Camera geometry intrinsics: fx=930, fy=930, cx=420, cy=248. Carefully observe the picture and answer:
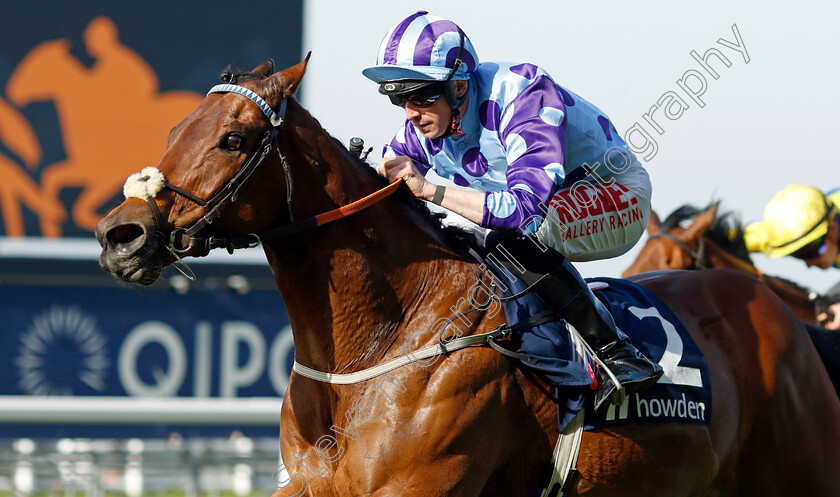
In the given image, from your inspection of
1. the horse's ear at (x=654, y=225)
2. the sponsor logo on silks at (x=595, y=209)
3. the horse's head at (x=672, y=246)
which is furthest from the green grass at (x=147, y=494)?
the sponsor logo on silks at (x=595, y=209)

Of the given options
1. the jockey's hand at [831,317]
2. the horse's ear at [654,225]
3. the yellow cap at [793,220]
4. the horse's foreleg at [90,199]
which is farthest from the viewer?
the horse's foreleg at [90,199]

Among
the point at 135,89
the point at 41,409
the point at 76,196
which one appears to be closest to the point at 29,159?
the point at 76,196

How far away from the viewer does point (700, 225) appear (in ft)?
21.9

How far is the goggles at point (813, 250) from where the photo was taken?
6312 mm

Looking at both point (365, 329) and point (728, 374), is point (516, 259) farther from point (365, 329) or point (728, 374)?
point (728, 374)

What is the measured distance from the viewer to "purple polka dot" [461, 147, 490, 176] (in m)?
3.02

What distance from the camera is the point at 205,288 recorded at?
7.88 metres

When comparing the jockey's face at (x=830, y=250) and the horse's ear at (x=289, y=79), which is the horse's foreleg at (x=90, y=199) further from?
the horse's ear at (x=289, y=79)

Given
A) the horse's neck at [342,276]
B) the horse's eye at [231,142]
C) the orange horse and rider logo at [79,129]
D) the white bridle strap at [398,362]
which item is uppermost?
the orange horse and rider logo at [79,129]

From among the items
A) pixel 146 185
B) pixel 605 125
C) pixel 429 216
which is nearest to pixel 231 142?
pixel 146 185

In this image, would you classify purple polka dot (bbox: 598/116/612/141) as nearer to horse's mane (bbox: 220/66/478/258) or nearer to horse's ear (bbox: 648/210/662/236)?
horse's mane (bbox: 220/66/478/258)

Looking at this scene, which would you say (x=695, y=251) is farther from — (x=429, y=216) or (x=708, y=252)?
(x=429, y=216)

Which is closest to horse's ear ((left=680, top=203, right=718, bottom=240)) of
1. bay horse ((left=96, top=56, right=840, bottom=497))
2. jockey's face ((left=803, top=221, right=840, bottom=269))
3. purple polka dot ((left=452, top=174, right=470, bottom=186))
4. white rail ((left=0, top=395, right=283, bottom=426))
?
jockey's face ((left=803, top=221, right=840, bottom=269))

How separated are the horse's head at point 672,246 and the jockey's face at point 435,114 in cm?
380
